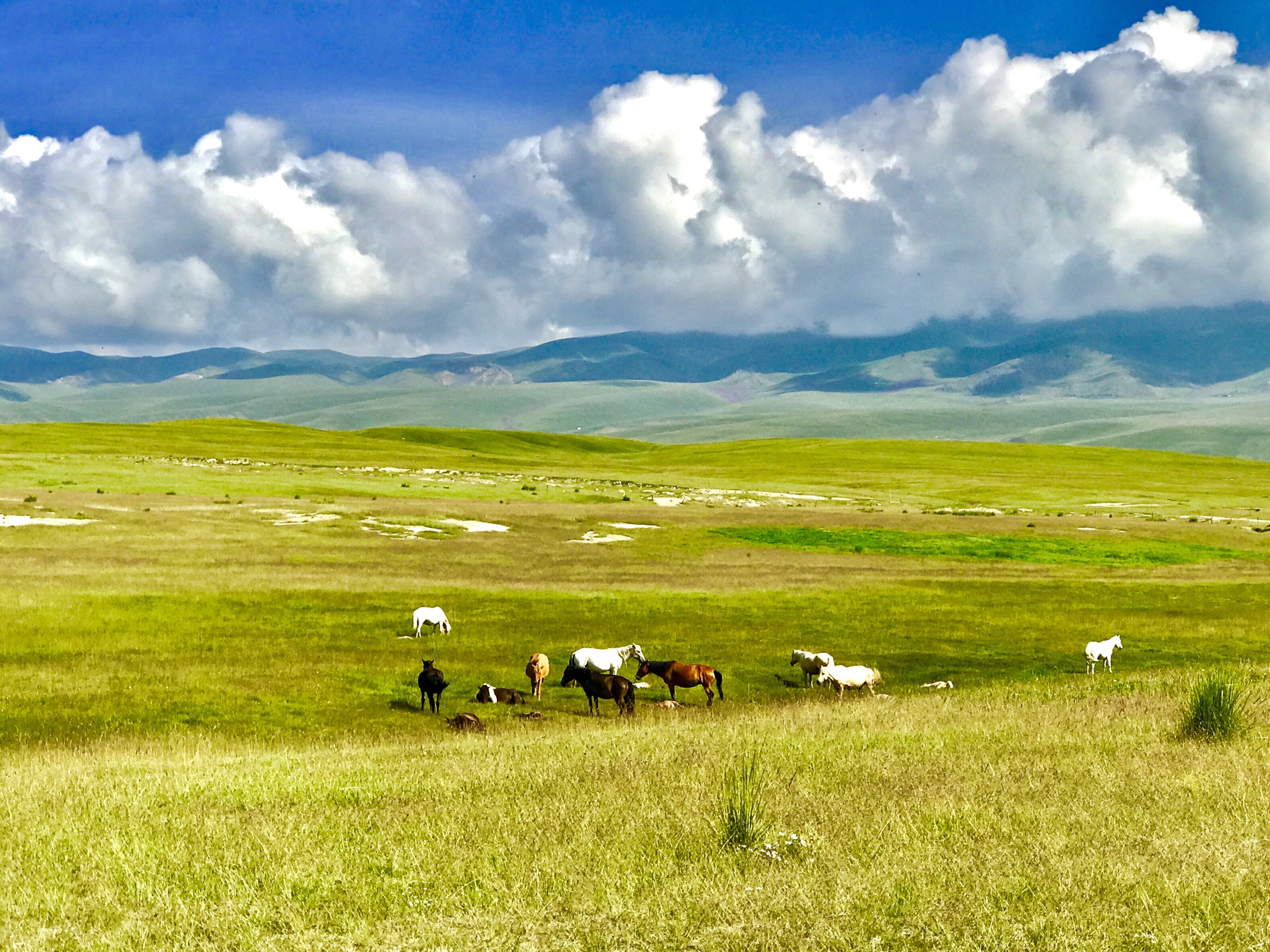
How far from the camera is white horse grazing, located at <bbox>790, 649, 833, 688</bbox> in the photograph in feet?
97.6

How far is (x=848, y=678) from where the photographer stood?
28688mm

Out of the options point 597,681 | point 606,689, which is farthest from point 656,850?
point 597,681

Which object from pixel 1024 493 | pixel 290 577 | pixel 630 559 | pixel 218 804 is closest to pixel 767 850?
pixel 218 804

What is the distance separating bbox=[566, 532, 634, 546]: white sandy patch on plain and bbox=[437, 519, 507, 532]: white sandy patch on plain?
18.1ft

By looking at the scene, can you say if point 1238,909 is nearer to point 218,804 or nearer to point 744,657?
point 218,804

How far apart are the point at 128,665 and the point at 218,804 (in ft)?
58.2

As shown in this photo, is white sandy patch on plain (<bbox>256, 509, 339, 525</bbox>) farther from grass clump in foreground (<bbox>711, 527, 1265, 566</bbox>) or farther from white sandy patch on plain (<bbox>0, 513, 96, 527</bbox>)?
grass clump in foreground (<bbox>711, 527, 1265, 566</bbox>)

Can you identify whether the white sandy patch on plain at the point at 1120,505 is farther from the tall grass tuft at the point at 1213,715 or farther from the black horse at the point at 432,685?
the tall grass tuft at the point at 1213,715

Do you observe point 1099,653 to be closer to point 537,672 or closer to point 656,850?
point 537,672

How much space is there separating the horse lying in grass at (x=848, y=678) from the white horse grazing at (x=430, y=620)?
13.2m

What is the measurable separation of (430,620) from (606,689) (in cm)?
1174

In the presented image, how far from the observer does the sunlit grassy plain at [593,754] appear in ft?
29.6

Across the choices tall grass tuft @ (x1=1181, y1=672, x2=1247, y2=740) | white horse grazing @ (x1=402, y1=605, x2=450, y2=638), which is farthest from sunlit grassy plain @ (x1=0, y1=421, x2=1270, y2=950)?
white horse grazing @ (x1=402, y1=605, x2=450, y2=638)

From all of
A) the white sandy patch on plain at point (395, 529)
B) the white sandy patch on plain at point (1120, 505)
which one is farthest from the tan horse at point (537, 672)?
the white sandy patch on plain at point (1120, 505)
